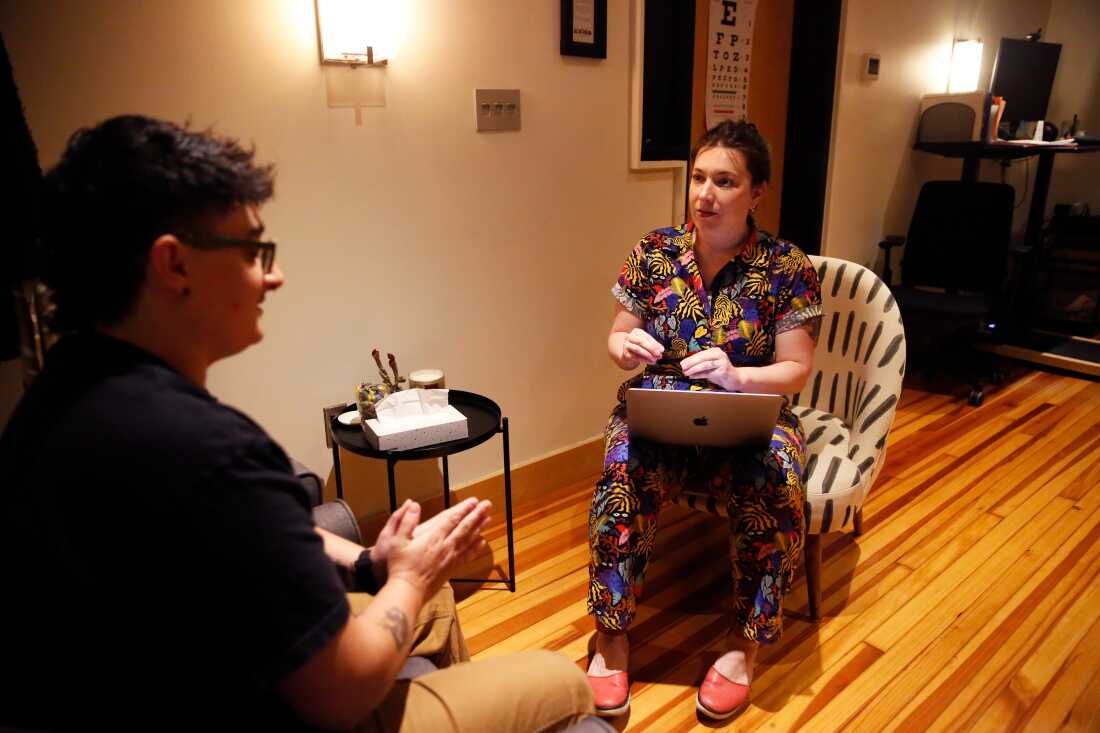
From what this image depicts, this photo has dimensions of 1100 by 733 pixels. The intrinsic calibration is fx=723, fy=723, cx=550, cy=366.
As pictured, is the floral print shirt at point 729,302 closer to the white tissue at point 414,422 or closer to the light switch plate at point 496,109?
the white tissue at point 414,422

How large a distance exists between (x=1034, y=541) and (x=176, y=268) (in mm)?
2543

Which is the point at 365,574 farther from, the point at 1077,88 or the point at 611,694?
the point at 1077,88

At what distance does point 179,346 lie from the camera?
0.78m

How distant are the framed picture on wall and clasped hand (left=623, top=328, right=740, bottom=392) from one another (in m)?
1.03

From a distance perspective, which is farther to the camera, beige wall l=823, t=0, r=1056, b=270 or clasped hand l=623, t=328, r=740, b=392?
beige wall l=823, t=0, r=1056, b=270

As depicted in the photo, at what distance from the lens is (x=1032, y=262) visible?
3918mm

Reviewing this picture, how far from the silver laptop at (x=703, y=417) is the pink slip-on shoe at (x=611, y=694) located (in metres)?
0.55

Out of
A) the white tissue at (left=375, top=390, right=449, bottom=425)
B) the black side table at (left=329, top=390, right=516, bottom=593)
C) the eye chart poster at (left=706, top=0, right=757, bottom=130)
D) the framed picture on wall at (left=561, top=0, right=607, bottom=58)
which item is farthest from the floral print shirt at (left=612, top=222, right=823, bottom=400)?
the eye chart poster at (left=706, top=0, right=757, bottom=130)

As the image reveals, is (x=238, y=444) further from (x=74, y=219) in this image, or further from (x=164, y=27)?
(x=164, y=27)

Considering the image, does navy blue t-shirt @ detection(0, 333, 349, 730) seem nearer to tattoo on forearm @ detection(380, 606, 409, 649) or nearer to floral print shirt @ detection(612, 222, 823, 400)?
tattoo on forearm @ detection(380, 606, 409, 649)

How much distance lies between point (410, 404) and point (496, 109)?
3.01 ft

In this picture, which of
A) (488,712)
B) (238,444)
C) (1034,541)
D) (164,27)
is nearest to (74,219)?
(238,444)

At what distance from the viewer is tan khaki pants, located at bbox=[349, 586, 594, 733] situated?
37.2 inches

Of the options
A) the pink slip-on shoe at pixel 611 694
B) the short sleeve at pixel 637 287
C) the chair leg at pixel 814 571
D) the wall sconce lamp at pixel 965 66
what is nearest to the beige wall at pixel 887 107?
the wall sconce lamp at pixel 965 66
